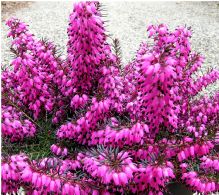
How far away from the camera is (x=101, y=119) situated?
2822 millimetres

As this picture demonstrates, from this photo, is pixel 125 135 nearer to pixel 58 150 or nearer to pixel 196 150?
pixel 196 150

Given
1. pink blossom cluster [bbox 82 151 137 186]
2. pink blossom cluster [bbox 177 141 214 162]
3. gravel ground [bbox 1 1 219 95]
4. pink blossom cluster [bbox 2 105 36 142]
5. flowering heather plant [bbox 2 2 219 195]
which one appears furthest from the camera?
gravel ground [bbox 1 1 219 95]

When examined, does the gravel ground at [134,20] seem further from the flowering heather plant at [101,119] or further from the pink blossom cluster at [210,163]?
the pink blossom cluster at [210,163]

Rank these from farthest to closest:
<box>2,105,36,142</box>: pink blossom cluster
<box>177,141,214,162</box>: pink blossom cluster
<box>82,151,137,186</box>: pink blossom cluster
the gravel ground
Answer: the gravel ground → <box>2,105,36,142</box>: pink blossom cluster → <box>177,141,214,162</box>: pink blossom cluster → <box>82,151,137,186</box>: pink blossom cluster

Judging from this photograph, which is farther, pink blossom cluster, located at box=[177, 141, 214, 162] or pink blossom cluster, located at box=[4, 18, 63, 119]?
pink blossom cluster, located at box=[4, 18, 63, 119]

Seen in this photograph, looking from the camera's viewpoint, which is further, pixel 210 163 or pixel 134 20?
pixel 134 20

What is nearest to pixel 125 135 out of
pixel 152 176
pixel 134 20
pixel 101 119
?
pixel 152 176

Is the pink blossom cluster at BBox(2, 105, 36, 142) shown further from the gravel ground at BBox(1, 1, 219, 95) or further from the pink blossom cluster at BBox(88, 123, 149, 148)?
the gravel ground at BBox(1, 1, 219, 95)

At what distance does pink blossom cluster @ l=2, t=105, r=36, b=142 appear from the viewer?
279 centimetres

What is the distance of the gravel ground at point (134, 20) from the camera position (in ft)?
27.7

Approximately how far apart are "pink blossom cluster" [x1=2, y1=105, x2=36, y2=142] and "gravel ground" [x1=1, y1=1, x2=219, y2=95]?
4.77 metres

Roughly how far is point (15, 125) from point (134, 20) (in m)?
7.33

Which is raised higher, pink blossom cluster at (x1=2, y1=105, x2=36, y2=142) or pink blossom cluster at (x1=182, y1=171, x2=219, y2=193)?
pink blossom cluster at (x1=2, y1=105, x2=36, y2=142)

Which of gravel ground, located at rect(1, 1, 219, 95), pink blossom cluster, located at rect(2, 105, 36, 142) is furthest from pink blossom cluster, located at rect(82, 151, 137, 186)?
gravel ground, located at rect(1, 1, 219, 95)
